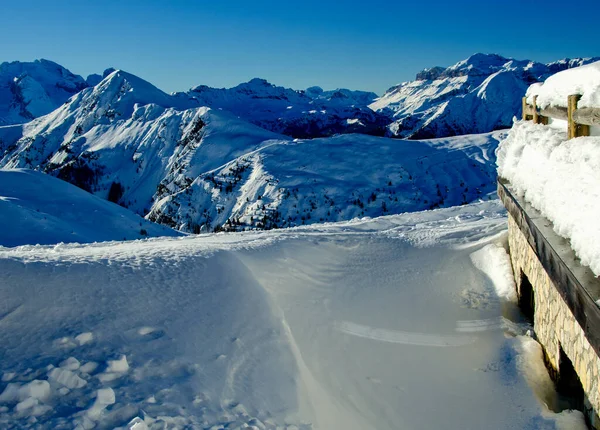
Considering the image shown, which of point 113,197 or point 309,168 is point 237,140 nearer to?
point 309,168

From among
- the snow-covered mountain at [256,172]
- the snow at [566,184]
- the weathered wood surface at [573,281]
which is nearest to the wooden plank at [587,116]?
the snow at [566,184]

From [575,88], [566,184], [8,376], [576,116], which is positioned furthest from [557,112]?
[8,376]

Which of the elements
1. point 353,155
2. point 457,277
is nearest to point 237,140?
point 353,155

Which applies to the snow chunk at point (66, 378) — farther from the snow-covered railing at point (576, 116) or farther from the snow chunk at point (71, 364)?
the snow-covered railing at point (576, 116)

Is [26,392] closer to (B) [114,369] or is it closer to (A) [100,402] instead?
(A) [100,402]

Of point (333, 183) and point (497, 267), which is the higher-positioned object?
point (333, 183)
